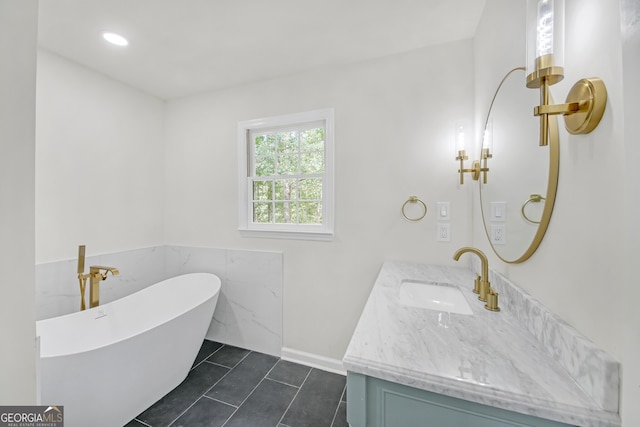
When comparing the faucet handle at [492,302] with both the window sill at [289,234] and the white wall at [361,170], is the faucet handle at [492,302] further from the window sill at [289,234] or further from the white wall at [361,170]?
the window sill at [289,234]

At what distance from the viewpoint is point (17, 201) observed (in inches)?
25.8

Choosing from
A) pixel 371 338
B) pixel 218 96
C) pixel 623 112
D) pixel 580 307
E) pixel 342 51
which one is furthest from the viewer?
pixel 218 96

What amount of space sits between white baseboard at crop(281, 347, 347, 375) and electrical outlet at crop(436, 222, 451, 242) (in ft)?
4.29

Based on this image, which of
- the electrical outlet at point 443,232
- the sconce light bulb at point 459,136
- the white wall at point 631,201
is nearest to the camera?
the white wall at point 631,201

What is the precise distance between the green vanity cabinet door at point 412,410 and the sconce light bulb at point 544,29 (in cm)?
91

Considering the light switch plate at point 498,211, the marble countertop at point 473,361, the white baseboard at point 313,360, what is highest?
the light switch plate at point 498,211

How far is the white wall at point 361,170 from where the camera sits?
1.75 meters

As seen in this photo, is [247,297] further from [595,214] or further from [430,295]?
[595,214]

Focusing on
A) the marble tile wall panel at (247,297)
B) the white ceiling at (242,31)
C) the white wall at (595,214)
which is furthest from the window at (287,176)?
the white wall at (595,214)

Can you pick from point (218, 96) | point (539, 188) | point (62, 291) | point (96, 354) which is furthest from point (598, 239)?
point (62, 291)

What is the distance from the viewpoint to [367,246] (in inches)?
76.6

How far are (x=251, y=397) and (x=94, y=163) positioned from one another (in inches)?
92.4

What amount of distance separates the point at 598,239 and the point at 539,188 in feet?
0.99

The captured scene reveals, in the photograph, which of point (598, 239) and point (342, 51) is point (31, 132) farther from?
point (342, 51)
